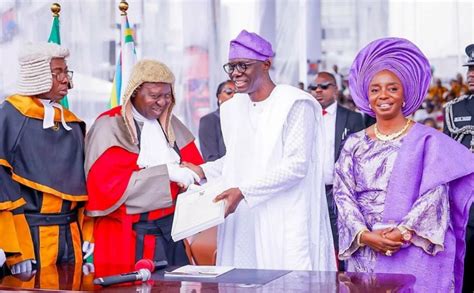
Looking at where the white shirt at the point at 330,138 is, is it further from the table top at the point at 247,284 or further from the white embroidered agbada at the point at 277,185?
the table top at the point at 247,284

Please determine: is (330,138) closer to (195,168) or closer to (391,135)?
(195,168)

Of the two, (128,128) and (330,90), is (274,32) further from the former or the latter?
(128,128)

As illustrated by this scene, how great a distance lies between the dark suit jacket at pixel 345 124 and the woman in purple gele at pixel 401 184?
2140mm

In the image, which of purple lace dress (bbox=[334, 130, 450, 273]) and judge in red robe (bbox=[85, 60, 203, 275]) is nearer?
purple lace dress (bbox=[334, 130, 450, 273])

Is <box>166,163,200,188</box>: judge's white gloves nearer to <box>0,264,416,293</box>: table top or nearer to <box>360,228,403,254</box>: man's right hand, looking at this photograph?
<box>0,264,416,293</box>: table top

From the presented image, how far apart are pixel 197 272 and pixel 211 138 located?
10.9 feet

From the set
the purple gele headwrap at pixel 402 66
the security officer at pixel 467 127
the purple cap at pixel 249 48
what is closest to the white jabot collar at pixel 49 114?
the purple cap at pixel 249 48

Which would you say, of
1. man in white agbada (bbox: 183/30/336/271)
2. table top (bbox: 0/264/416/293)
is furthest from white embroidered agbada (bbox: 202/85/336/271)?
table top (bbox: 0/264/416/293)

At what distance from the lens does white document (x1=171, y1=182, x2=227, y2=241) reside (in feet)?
13.0

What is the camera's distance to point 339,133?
20.8ft

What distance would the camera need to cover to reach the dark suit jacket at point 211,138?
6.75m

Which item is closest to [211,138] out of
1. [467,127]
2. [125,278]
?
[467,127]

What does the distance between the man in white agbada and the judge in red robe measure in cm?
31

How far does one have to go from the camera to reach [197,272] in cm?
356
